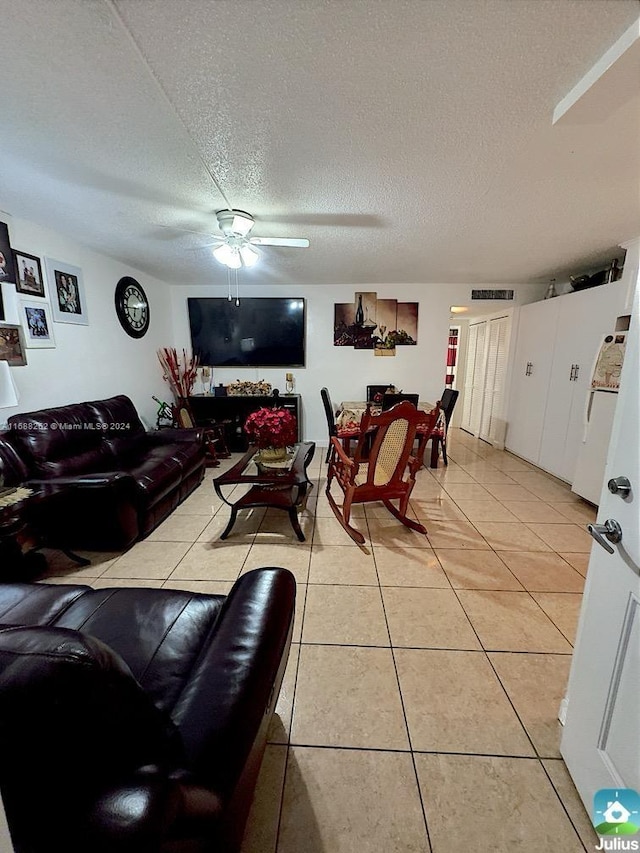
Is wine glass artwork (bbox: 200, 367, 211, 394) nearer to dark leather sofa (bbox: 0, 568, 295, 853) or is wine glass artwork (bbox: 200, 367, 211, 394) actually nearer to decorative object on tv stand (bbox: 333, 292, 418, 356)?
decorative object on tv stand (bbox: 333, 292, 418, 356)

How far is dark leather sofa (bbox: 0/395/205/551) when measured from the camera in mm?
2182

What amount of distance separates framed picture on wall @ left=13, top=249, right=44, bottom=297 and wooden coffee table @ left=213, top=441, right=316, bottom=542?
2.13 meters

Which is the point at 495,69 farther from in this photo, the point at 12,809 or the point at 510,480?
the point at 510,480

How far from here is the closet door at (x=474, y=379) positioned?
214 inches

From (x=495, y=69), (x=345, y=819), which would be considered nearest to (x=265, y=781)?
(x=345, y=819)

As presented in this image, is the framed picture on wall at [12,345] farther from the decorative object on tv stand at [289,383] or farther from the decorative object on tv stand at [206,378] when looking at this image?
the decorative object on tv stand at [289,383]

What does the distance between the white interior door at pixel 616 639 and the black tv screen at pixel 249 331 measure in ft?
13.7

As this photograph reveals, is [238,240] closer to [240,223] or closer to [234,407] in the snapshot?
[240,223]

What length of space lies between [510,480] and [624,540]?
3131 millimetres

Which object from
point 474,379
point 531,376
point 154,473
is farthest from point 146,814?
point 474,379

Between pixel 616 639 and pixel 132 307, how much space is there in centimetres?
474

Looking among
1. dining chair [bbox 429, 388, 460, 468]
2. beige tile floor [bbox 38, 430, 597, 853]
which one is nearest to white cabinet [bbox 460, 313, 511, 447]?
dining chair [bbox 429, 388, 460, 468]

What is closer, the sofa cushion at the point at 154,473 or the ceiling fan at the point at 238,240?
the ceiling fan at the point at 238,240

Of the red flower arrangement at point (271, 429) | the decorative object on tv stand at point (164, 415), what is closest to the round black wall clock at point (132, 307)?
the decorative object on tv stand at point (164, 415)
